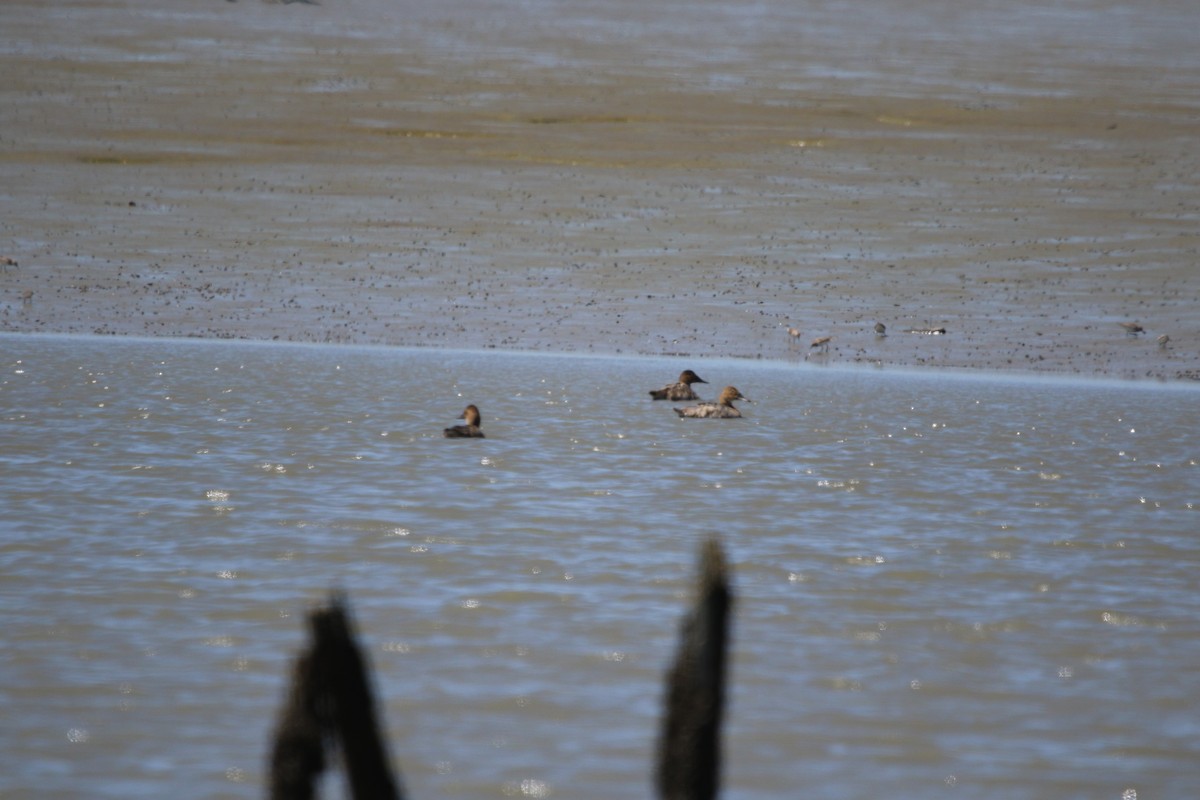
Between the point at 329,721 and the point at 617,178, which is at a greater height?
the point at 617,178

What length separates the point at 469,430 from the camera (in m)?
15.4

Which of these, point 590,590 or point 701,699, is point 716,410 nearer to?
point 590,590

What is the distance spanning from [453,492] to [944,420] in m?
7.64

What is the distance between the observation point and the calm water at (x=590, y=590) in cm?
633

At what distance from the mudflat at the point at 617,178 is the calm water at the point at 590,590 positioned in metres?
10.4

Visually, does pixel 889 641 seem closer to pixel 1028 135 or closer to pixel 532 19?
pixel 1028 135

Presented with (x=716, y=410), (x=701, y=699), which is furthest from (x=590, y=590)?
(x=716, y=410)

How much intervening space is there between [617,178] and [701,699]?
3453cm

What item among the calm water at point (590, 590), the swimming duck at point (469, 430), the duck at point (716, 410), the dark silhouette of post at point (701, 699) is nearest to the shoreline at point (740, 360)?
the calm water at point (590, 590)

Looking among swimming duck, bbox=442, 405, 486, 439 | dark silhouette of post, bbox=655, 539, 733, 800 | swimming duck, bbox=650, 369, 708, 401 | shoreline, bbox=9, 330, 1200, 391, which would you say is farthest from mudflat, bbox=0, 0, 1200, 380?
dark silhouette of post, bbox=655, 539, 733, 800

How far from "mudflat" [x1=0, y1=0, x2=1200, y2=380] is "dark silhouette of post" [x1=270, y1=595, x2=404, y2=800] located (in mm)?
22909

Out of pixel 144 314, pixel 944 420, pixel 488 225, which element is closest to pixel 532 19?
pixel 488 225

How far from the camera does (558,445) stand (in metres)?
15.5

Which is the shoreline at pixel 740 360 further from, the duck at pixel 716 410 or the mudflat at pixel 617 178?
the duck at pixel 716 410
